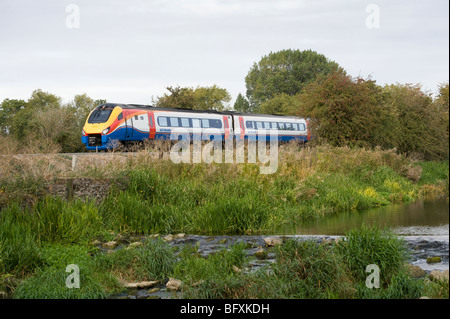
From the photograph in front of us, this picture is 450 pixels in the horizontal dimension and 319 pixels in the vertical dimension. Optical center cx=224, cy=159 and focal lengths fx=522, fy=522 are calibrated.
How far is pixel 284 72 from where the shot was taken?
174 feet

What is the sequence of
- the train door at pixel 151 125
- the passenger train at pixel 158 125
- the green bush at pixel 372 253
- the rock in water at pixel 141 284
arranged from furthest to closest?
1. the train door at pixel 151 125
2. the passenger train at pixel 158 125
3. the rock in water at pixel 141 284
4. the green bush at pixel 372 253

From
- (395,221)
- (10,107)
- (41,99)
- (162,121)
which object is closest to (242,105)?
(41,99)

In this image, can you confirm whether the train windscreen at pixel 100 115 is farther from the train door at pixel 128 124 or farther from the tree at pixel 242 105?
the tree at pixel 242 105

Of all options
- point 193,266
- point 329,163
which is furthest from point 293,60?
point 193,266

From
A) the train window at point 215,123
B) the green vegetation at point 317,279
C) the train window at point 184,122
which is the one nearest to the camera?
the green vegetation at point 317,279

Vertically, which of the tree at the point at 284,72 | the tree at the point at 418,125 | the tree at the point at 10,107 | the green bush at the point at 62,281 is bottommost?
the green bush at the point at 62,281

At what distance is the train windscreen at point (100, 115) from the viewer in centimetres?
2264

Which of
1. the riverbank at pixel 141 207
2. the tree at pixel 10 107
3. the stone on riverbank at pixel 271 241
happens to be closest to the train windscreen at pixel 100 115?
the riverbank at pixel 141 207

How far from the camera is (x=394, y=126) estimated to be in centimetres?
2548

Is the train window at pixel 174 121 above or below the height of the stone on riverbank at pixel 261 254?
above

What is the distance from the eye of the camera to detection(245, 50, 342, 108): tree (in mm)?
52031

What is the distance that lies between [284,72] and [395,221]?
42522 mm
